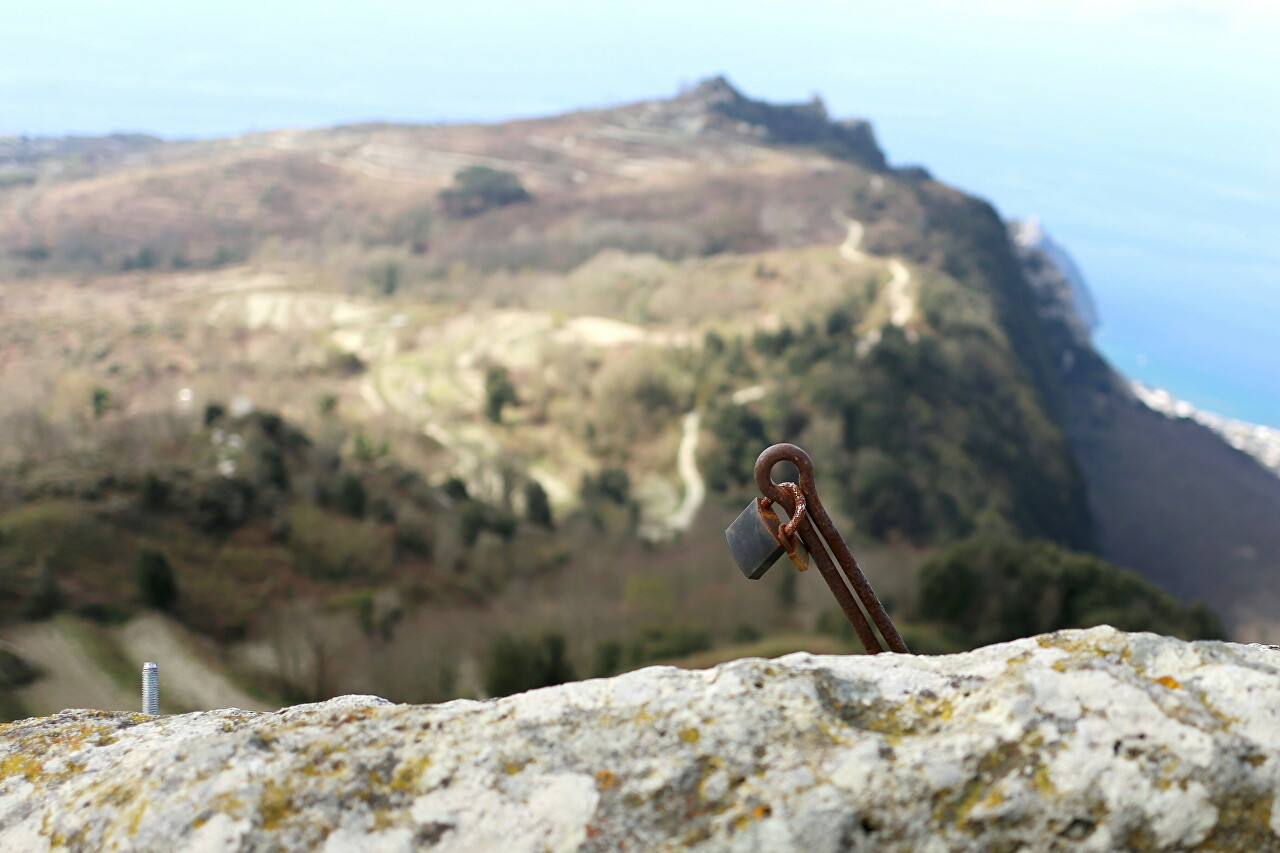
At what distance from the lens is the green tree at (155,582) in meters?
28.6

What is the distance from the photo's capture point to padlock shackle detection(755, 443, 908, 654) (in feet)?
10.7

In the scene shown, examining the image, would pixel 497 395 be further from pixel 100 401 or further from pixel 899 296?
pixel 899 296

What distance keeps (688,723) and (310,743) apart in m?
1.15

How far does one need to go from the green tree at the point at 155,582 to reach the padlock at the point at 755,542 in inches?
1174

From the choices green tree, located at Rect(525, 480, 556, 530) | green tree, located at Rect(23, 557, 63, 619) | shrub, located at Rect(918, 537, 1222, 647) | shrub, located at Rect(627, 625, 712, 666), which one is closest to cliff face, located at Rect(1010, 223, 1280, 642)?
shrub, located at Rect(918, 537, 1222, 647)

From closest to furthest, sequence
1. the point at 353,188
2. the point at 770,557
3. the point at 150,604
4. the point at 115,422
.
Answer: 1. the point at 770,557
2. the point at 150,604
3. the point at 115,422
4. the point at 353,188

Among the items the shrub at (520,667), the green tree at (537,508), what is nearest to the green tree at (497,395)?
the green tree at (537,508)

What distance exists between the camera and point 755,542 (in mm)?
3336

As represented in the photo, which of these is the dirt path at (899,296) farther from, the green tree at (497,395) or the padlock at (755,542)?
the padlock at (755,542)

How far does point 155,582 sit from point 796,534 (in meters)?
30.4

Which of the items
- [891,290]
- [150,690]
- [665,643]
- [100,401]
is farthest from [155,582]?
[891,290]

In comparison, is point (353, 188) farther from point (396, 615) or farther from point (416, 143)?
point (396, 615)

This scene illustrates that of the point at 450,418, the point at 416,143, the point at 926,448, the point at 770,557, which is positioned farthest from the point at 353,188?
the point at 770,557

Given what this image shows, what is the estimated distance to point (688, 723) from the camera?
8.83 ft
